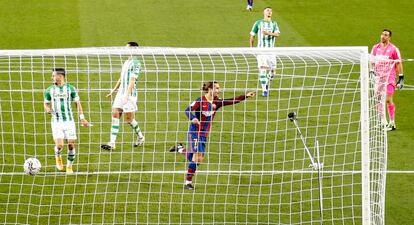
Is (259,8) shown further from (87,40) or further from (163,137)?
(163,137)

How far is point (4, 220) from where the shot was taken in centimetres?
1455

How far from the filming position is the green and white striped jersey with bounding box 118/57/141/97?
17.3 m

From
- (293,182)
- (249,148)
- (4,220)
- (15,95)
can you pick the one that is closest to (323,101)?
(249,148)

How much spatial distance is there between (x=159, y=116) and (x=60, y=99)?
3.54 m

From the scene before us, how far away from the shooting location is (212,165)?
662 inches

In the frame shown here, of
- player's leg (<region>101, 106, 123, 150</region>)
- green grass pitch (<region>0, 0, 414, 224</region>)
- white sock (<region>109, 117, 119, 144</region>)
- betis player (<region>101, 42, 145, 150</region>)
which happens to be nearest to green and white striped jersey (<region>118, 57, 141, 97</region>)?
betis player (<region>101, 42, 145, 150</region>)

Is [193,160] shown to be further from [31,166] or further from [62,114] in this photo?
[31,166]

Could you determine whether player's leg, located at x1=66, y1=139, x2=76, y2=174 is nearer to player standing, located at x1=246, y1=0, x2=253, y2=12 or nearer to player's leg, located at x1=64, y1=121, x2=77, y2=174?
player's leg, located at x1=64, y1=121, x2=77, y2=174

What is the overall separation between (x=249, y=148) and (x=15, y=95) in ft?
22.3

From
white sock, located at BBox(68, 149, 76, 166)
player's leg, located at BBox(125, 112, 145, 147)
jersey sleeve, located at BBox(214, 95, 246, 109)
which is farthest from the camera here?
player's leg, located at BBox(125, 112, 145, 147)

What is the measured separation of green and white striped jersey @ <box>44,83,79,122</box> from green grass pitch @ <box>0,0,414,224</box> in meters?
0.75

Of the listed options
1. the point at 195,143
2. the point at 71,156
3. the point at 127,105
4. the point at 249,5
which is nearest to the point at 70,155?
the point at 71,156

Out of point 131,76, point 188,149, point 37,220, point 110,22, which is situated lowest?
point 37,220

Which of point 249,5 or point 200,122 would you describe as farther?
point 249,5
